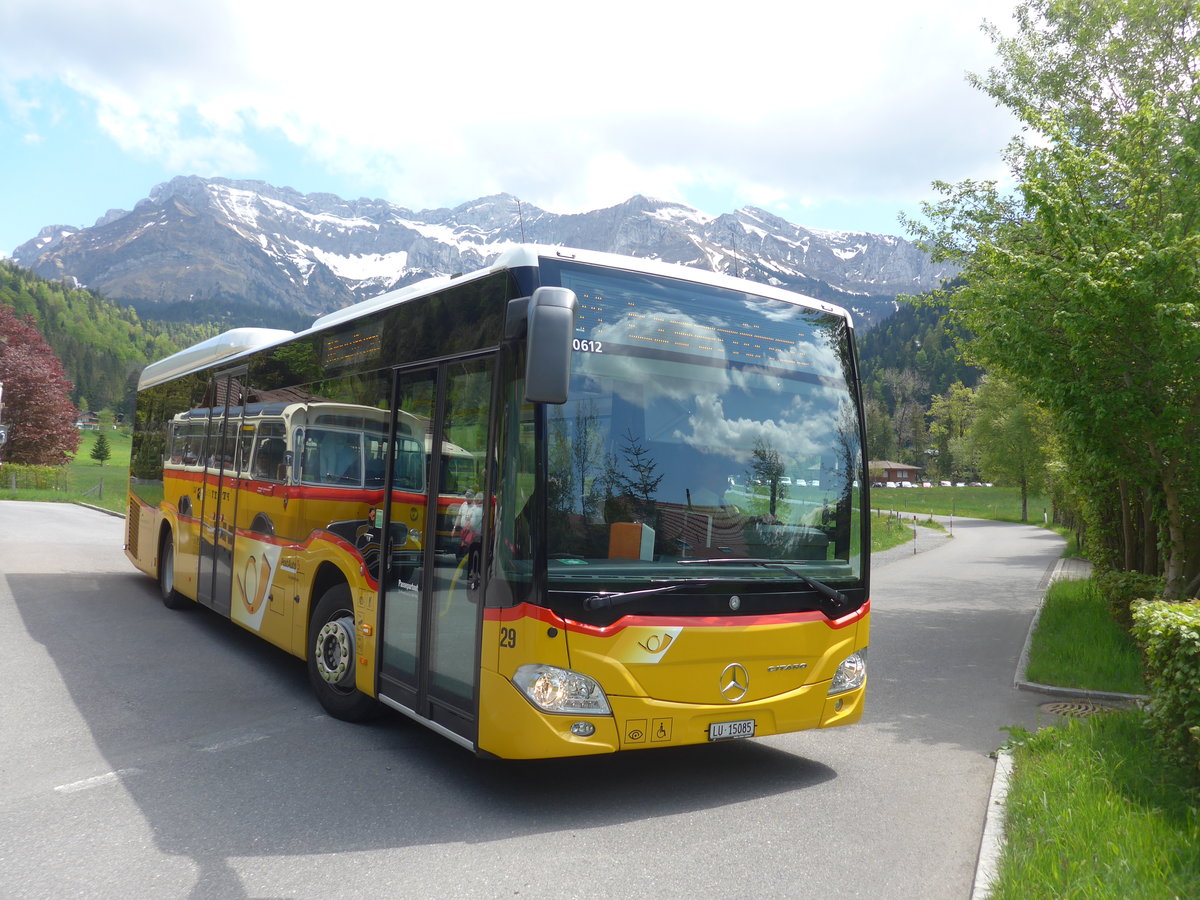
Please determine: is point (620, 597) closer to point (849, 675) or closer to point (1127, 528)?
point (849, 675)

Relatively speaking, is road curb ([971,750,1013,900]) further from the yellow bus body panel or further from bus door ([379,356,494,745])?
bus door ([379,356,494,745])

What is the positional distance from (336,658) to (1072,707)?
6.71 m

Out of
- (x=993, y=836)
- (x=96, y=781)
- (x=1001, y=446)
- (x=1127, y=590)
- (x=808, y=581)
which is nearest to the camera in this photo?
(x=993, y=836)

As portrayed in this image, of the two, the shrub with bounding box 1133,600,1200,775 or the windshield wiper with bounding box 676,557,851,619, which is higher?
the windshield wiper with bounding box 676,557,851,619

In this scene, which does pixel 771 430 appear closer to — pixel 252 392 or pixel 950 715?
pixel 950 715

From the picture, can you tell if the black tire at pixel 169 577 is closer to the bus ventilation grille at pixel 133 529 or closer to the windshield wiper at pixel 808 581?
the bus ventilation grille at pixel 133 529

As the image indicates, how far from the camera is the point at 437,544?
589 cm

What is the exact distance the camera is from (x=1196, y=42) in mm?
11883

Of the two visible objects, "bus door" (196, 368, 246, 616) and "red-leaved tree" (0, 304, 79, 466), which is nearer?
"bus door" (196, 368, 246, 616)

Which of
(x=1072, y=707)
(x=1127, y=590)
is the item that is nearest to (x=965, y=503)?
(x=1127, y=590)

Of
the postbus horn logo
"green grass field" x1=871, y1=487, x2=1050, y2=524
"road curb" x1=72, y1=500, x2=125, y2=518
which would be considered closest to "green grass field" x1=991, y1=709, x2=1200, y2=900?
the postbus horn logo

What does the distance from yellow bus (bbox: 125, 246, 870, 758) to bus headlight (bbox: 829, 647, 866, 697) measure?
0.02 metres

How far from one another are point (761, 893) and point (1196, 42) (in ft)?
40.7

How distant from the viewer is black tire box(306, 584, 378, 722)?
22.7 feet
